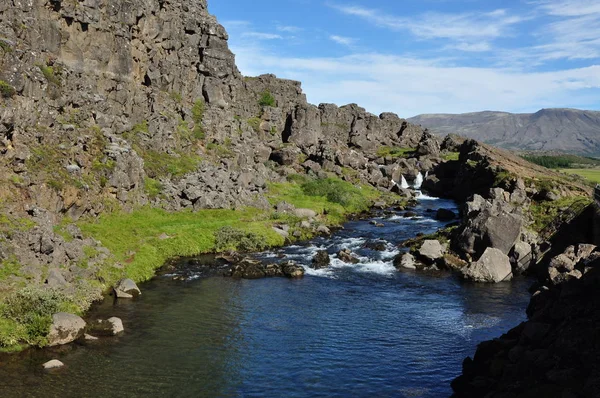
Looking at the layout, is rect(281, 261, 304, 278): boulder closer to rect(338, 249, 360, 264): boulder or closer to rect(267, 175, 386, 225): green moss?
rect(338, 249, 360, 264): boulder

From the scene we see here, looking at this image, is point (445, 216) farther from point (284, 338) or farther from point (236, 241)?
point (284, 338)

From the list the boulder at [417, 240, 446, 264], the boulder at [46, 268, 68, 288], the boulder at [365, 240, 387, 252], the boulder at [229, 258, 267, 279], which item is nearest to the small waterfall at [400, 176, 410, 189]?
the boulder at [365, 240, 387, 252]

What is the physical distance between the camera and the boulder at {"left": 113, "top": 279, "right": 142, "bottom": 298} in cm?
4612

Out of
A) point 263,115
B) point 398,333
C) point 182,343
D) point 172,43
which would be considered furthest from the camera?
point 263,115

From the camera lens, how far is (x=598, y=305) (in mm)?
26219

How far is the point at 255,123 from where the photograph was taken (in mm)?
133875

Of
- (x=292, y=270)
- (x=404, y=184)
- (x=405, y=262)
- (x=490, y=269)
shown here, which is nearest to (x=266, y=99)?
(x=404, y=184)

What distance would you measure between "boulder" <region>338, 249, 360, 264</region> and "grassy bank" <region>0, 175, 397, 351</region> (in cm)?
1035

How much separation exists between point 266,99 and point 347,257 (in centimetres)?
9204

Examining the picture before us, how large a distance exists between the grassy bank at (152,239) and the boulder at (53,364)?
3101mm

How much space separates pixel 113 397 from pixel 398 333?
70.6 feet

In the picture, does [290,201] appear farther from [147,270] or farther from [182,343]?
[182,343]

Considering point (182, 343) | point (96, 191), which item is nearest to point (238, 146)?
point (96, 191)

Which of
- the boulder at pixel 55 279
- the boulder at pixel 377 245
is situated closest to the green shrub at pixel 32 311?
the boulder at pixel 55 279
